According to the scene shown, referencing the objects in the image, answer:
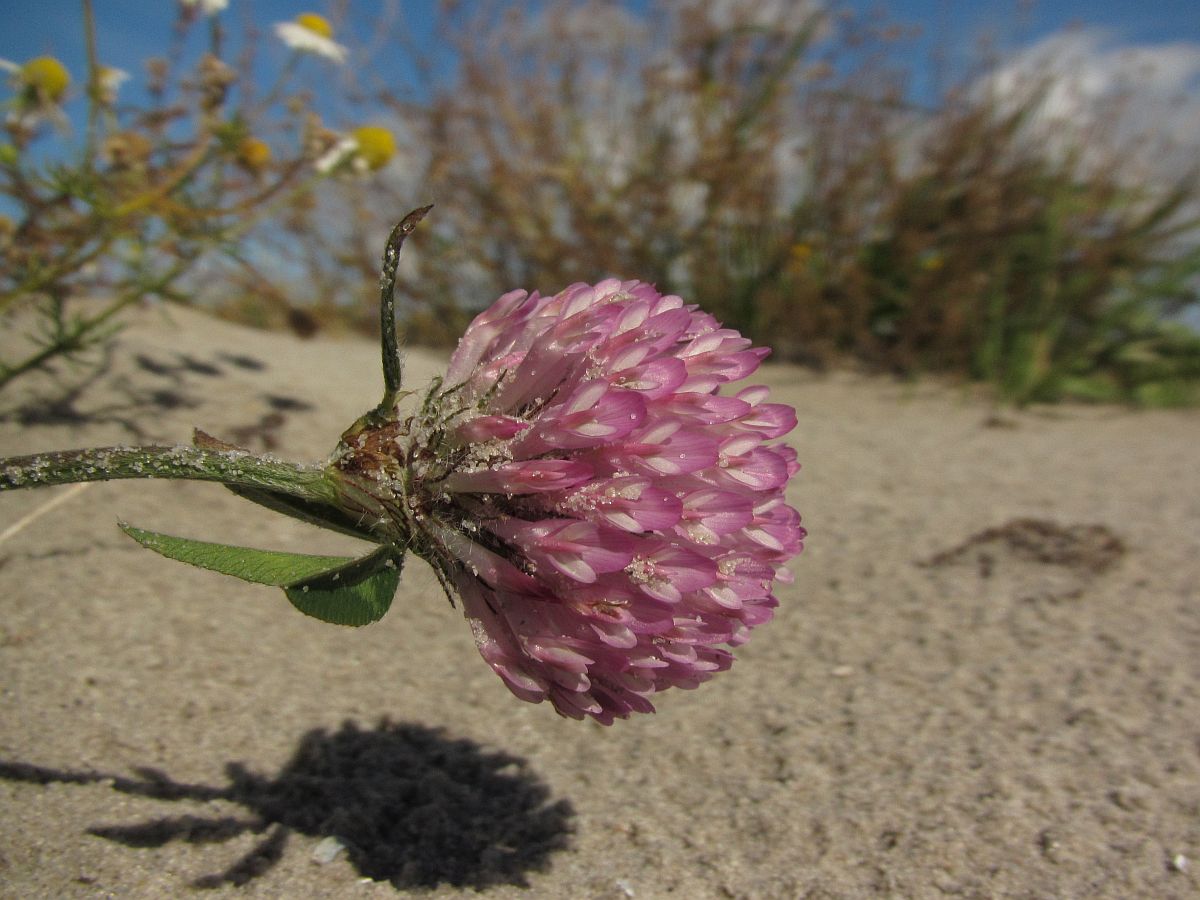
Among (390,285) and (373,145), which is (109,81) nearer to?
(373,145)

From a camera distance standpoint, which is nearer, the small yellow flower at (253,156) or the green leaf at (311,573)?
the green leaf at (311,573)

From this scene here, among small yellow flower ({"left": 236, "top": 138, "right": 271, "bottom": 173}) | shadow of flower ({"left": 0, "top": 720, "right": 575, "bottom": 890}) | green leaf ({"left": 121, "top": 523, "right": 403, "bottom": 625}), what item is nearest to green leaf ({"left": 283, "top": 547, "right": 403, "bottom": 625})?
green leaf ({"left": 121, "top": 523, "right": 403, "bottom": 625})

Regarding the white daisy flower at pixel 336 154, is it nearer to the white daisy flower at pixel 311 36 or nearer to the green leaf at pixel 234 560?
the white daisy flower at pixel 311 36

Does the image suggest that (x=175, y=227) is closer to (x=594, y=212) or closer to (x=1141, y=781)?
(x=1141, y=781)

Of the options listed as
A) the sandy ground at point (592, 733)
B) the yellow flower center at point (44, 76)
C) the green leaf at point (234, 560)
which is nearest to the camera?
the green leaf at point (234, 560)

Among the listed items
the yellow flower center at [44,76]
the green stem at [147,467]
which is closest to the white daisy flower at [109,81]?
the yellow flower center at [44,76]

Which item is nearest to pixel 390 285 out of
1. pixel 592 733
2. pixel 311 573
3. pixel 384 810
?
pixel 311 573
